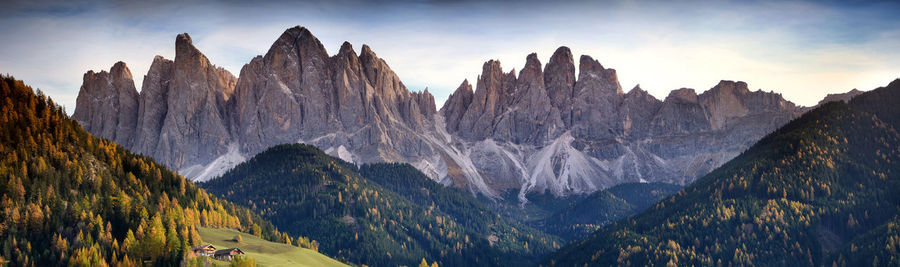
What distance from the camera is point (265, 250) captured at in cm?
17088

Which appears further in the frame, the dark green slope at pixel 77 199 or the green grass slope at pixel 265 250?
the green grass slope at pixel 265 250

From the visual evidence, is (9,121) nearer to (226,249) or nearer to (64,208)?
(64,208)

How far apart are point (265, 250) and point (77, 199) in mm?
34750

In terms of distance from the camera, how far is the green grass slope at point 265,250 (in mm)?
161000

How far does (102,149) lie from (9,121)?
1701 centimetres

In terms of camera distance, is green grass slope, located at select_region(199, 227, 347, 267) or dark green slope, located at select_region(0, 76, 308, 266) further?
green grass slope, located at select_region(199, 227, 347, 267)

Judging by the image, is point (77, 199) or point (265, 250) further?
point (265, 250)

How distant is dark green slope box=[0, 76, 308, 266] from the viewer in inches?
5477

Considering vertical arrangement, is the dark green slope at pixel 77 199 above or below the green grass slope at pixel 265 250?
above

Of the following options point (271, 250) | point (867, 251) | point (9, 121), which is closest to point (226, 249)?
point (271, 250)

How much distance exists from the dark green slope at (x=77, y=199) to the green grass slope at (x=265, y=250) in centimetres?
506

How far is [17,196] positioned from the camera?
14650 cm

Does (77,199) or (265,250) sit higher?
(77,199)

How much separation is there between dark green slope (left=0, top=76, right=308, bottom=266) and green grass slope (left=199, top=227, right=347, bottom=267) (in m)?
5.06
